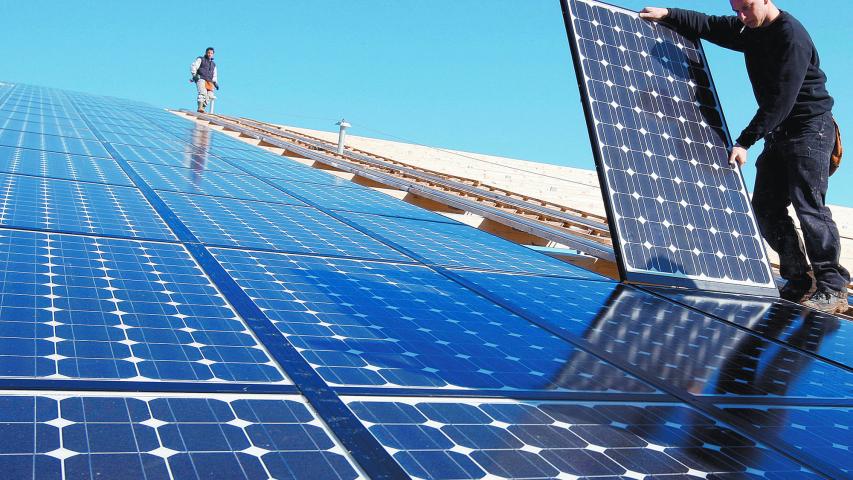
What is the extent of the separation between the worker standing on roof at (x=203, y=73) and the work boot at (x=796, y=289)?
1945 centimetres

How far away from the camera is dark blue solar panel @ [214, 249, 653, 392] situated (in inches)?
93.2

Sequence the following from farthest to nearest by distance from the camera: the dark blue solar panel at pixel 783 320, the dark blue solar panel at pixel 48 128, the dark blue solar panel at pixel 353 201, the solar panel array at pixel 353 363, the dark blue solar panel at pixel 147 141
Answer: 1. the dark blue solar panel at pixel 147 141
2. the dark blue solar panel at pixel 48 128
3. the dark blue solar panel at pixel 353 201
4. the dark blue solar panel at pixel 783 320
5. the solar panel array at pixel 353 363

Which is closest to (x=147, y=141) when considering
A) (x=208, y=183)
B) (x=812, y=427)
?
(x=208, y=183)

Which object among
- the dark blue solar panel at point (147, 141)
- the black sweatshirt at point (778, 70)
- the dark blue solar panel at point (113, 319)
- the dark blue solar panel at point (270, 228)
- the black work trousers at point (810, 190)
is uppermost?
the black sweatshirt at point (778, 70)

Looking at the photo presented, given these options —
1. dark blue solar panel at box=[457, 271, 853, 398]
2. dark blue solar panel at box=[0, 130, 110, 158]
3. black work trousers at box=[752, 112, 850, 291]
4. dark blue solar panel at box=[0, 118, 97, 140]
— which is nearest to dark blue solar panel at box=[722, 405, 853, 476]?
dark blue solar panel at box=[457, 271, 853, 398]

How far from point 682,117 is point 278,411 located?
15.6ft

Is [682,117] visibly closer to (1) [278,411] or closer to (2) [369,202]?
(2) [369,202]

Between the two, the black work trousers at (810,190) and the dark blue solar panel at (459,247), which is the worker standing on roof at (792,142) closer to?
the black work trousers at (810,190)

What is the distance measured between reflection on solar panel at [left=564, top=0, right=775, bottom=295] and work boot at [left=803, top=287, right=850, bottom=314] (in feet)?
1.25

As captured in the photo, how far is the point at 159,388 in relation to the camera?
6.23 ft

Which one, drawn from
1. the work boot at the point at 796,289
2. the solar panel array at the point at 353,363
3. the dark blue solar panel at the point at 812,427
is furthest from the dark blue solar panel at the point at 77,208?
the work boot at the point at 796,289

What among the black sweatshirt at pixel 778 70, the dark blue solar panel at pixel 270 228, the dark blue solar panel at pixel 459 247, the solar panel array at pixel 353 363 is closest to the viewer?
the solar panel array at pixel 353 363

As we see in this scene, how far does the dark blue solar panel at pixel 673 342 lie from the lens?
2.89m

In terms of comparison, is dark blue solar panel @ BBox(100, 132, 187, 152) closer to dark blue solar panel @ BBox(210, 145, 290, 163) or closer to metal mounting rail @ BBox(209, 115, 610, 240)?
dark blue solar panel @ BBox(210, 145, 290, 163)
